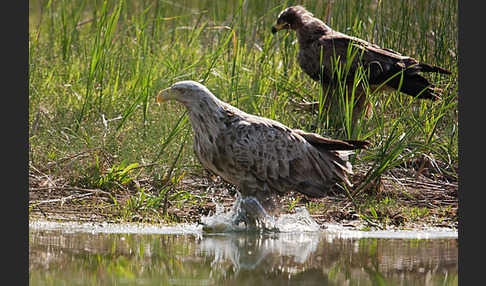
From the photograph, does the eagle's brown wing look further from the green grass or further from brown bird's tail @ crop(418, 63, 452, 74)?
brown bird's tail @ crop(418, 63, 452, 74)

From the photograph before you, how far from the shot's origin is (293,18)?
755 centimetres

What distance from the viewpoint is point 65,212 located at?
5516 mm

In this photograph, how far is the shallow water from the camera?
3.53 meters

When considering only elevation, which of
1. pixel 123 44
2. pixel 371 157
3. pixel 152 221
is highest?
pixel 123 44

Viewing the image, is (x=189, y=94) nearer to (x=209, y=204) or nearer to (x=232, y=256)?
(x=209, y=204)

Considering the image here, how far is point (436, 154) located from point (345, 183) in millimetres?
1648

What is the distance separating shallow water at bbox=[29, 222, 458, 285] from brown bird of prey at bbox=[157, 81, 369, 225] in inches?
14.6

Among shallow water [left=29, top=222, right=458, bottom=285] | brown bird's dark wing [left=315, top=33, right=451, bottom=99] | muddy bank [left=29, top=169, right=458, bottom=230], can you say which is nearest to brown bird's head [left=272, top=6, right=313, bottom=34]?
brown bird's dark wing [left=315, top=33, right=451, bottom=99]

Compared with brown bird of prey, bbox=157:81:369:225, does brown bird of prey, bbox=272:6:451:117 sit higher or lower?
higher

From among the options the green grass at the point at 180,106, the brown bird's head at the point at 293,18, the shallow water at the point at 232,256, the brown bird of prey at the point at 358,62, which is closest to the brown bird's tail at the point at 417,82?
the brown bird of prey at the point at 358,62

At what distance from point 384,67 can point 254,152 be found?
6.89ft

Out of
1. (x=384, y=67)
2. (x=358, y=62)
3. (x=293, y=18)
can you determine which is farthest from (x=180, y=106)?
(x=384, y=67)

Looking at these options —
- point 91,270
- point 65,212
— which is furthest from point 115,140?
point 91,270

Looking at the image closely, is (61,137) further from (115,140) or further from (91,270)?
(91,270)
